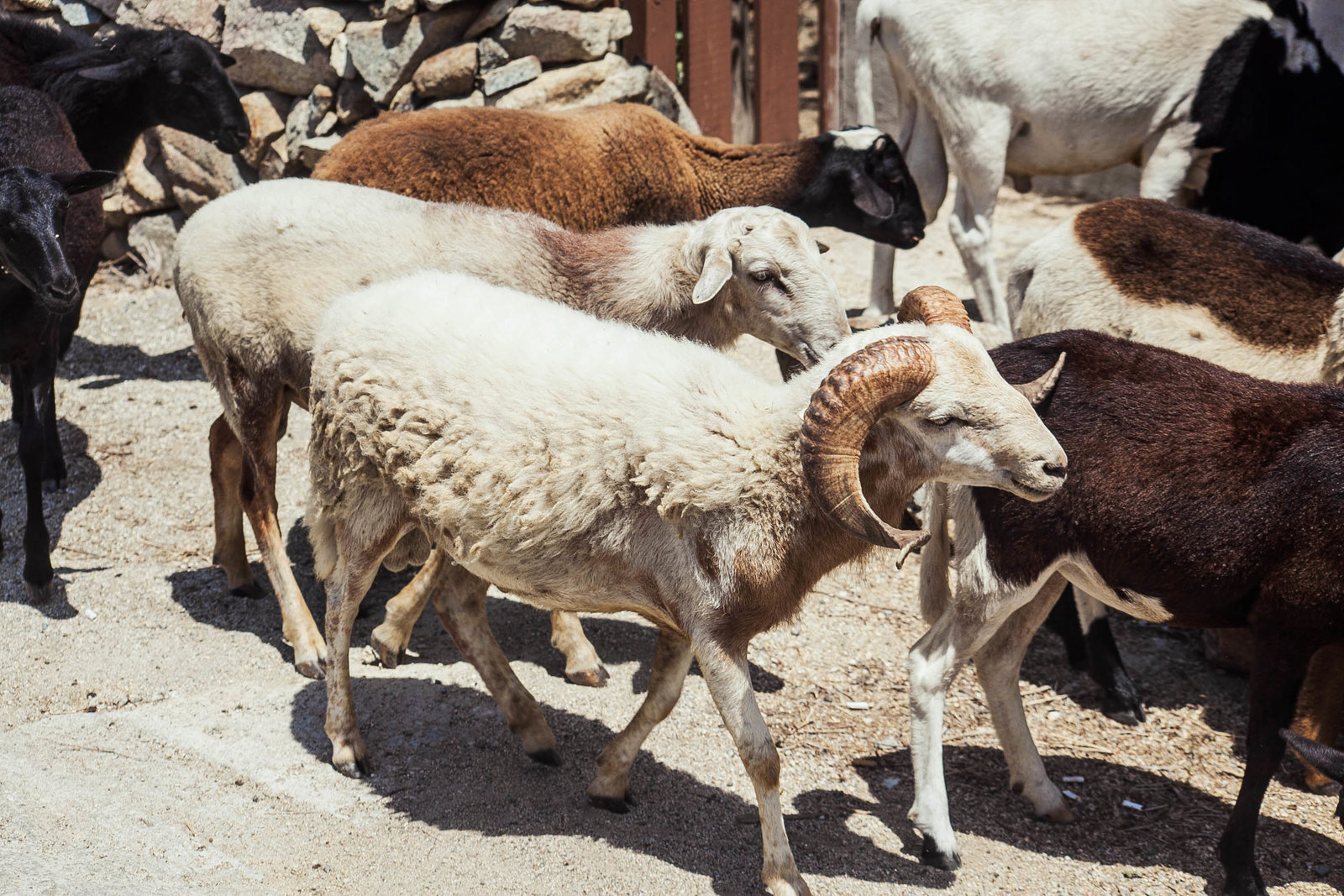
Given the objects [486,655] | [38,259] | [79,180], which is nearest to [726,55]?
[79,180]

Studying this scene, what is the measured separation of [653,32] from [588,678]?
5045 millimetres

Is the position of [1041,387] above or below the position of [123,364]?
above

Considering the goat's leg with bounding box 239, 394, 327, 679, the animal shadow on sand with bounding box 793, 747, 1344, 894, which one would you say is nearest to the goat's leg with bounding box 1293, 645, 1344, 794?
the animal shadow on sand with bounding box 793, 747, 1344, 894

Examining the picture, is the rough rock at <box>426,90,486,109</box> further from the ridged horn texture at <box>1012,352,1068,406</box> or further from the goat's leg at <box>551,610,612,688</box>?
the ridged horn texture at <box>1012,352,1068,406</box>

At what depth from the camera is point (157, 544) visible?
6.28 meters

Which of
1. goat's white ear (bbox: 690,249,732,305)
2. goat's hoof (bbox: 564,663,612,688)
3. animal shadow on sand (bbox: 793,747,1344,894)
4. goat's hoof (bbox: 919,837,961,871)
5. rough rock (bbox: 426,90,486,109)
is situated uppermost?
goat's white ear (bbox: 690,249,732,305)

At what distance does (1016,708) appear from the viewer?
15.3ft

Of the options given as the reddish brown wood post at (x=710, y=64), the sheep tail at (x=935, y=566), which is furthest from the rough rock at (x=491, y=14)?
the sheep tail at (x=935, y=566)

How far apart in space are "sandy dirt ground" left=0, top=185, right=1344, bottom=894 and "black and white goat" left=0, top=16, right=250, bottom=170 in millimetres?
2305

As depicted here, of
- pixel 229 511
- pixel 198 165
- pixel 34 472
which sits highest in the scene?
pixel 198 165

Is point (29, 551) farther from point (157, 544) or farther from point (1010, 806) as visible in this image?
point (1010, 806)

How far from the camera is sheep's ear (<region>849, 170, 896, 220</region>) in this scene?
278 inches

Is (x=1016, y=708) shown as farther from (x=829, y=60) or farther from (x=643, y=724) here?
(x=829, y=60)

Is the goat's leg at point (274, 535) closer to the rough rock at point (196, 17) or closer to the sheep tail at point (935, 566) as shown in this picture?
the sheep tail at point (935, 566)
